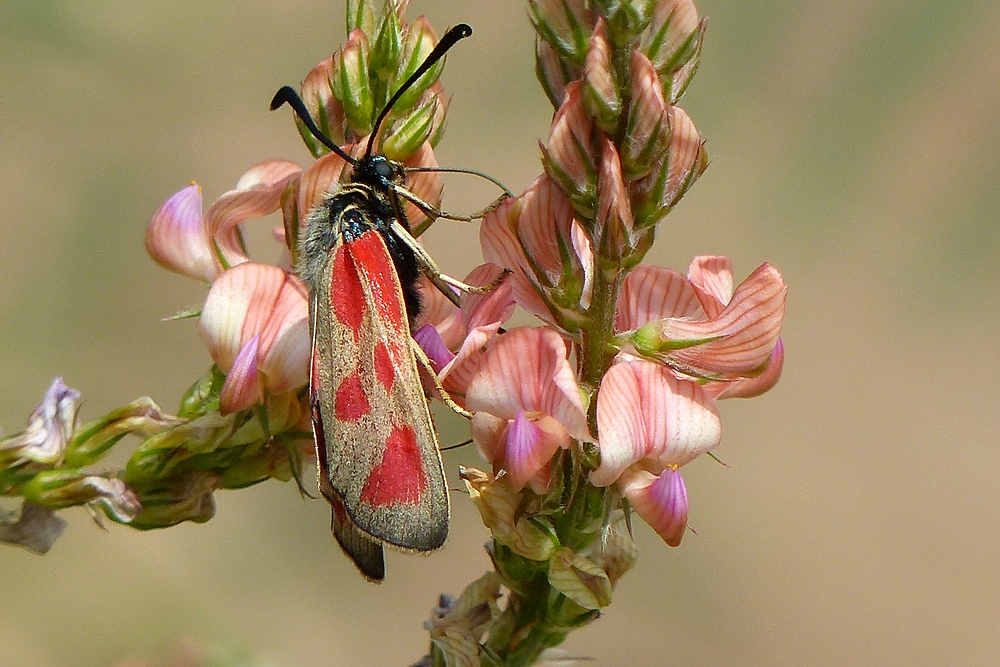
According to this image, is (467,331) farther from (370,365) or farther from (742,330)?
(742,330)

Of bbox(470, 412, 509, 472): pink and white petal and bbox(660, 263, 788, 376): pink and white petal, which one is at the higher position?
bbox(660, 263, 788, 376): pink and white petal

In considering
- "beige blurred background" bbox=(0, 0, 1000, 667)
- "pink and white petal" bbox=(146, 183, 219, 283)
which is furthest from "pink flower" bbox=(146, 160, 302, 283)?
"beige blurred background" bbox=(0, 0, 1000, 667)

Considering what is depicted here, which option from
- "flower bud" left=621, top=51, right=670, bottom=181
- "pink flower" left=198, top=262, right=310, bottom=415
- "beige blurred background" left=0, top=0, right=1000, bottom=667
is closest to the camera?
"flower bud" left=621, top=51, right=670, bottom=181

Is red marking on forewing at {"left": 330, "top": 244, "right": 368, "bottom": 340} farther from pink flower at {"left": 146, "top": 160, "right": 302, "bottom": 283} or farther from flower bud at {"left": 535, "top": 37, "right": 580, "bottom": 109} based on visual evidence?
flower bud at {"left": 535, "top": 37, "right": 580, "bottom": 109}

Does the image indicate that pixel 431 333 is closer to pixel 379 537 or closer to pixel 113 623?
pixel 379 537

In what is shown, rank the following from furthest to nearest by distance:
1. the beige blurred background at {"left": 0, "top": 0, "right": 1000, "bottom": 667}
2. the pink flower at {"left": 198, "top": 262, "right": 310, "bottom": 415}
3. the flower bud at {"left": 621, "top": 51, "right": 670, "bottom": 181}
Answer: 1. the beige blurred background at {"left": 0, "top": 0, "right": 1000, "bottom": 667}
2. the pink flower at {"left": 198, "top": 262, "right": 310, "bottom": 415}
3. the flower bud at {"left": 621, "top": 51, "right": 670, "bottom": 181}

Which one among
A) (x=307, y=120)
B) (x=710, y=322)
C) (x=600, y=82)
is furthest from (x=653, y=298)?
(x=307, y=120)
